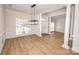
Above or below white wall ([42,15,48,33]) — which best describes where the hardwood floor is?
below

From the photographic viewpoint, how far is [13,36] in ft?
26.1

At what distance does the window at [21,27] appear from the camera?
8.54 m

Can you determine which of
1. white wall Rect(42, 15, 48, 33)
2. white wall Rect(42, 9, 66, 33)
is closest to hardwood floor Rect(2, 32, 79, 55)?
white wall Rect(42, 9, 66, 33)

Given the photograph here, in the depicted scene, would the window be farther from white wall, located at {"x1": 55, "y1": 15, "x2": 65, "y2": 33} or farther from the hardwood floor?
white wall, located at {"x1": 55, "y1": 15, "x2": 65, "y2": 33}

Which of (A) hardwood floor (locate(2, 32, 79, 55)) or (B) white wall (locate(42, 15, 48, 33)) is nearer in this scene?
(A) hardwood floor (locate(2, 32, 79, 55))

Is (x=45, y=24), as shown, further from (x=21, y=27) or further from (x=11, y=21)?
(x=11, y=21)

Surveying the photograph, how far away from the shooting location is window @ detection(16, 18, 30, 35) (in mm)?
8541

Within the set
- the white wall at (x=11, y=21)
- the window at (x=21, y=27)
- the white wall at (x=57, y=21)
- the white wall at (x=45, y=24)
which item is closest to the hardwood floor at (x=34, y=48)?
the white wall at (x=11, y=21)
